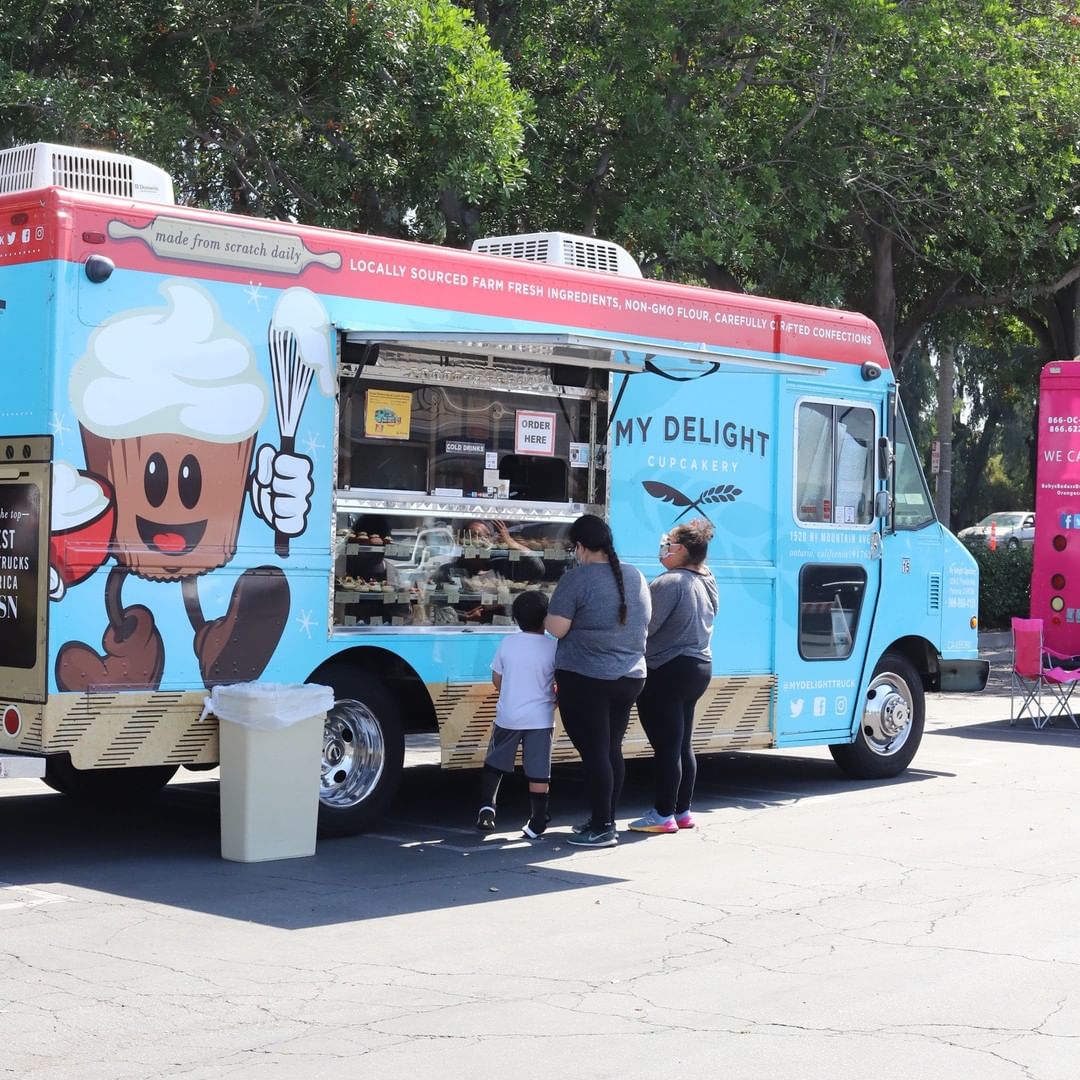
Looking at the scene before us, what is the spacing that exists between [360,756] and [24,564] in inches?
85.7

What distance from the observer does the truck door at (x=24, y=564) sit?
7910mm

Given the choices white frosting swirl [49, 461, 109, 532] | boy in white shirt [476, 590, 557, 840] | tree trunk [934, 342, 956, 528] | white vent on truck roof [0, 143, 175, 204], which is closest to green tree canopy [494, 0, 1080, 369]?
boy in white shirt [476, 590, 557, 840]

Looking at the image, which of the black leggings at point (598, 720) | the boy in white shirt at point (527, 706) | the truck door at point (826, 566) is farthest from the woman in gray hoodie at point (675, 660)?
the truck door at point (826, 566)

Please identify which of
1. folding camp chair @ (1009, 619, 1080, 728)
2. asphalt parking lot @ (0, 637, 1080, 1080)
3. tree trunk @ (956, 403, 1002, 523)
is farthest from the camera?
tree trunk @ (956, 403, 1002, 523)

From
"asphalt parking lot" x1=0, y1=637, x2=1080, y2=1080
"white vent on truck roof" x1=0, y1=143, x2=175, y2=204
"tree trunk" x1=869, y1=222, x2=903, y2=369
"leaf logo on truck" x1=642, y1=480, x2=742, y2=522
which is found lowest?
A: "asphalt parking lot" x1=0, y1=637, x2=1080, y2=1080

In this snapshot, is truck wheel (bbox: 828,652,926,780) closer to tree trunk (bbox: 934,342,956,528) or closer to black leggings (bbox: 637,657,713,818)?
black leggings (bbox: 637,657,713,818)

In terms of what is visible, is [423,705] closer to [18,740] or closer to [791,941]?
[18,740]

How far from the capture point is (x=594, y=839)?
9.08 metres

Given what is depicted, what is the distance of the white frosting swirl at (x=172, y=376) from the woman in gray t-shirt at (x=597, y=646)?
6.15 ft

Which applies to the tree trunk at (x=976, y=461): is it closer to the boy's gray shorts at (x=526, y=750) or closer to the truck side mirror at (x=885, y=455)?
the truck side mirror at (x=885, y=455)

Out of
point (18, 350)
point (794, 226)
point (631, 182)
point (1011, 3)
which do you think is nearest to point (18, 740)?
point (18, 350)

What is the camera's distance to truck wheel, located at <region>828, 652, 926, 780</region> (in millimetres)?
11828

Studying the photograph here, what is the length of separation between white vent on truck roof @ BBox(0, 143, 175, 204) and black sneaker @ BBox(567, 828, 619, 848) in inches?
158

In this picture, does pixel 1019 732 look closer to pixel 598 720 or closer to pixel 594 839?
pixel 594 839
